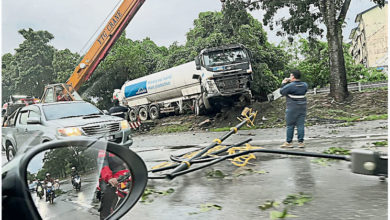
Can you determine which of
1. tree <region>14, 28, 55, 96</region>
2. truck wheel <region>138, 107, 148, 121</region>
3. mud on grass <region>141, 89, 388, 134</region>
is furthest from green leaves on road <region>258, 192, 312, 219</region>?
truck wheel <region>138, 107, 148, 121</region>

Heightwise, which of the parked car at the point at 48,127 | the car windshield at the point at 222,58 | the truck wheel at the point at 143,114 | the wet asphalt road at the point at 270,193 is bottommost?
the wet asphalt road at the point at 270,193

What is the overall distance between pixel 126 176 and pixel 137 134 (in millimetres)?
13538

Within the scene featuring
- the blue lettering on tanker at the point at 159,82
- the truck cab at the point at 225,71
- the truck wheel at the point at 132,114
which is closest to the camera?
the truck cab at the point at 225,71

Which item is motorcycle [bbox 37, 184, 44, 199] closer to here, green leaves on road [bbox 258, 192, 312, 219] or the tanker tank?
green leaves on road [bbox 258, 192, 312, 219]

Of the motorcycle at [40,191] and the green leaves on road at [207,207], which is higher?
the motorcycle at [40,191]

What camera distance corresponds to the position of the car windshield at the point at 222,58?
44.4 feet

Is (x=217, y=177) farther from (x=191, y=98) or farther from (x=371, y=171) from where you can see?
(x=191, y=98)

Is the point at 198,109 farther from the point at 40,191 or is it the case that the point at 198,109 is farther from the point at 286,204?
the point at 40,191

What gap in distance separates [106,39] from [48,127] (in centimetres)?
877

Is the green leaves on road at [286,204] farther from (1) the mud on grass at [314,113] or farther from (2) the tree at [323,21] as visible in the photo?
(2) the tree at [323,21]

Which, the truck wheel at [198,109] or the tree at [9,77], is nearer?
the tree at [9,77]

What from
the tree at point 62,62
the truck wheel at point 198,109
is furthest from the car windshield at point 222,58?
the tree at point 62,62

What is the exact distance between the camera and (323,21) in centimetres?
1462

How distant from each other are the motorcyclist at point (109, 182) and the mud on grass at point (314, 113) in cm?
1108
